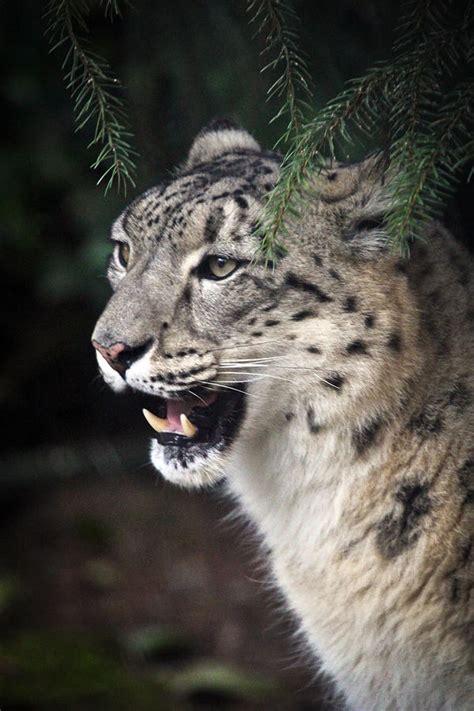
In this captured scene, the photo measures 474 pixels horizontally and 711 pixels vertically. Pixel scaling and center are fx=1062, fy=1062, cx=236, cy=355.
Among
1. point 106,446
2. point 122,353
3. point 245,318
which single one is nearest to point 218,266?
point 245,318

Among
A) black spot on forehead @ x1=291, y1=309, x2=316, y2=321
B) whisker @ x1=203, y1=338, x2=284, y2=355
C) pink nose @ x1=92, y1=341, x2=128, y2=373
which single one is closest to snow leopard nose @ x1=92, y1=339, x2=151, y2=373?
pink nose @ x1=92, y1=341, x2=128, y2=373

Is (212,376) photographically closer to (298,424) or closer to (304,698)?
(298,424)

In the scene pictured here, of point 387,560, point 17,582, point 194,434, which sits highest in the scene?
point 194,434

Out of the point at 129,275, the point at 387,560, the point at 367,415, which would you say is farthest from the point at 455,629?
the point at 129,275

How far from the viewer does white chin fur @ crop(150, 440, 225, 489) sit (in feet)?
11.2

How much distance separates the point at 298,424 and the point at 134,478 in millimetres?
4351

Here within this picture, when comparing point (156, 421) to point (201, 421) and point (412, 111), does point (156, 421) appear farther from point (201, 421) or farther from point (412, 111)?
point (412, 111)

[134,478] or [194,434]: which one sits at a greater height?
[194,434]

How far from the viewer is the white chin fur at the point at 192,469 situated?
11.2 feet

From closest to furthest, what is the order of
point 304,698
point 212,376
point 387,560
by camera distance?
point 212,376 < point 387,560 < point 304,698

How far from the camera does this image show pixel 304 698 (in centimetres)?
582

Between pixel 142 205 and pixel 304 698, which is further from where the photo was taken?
pixel 304 698

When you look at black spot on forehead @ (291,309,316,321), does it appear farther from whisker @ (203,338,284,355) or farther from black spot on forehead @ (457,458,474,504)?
black spot on forehead @ (457,458,474,504)

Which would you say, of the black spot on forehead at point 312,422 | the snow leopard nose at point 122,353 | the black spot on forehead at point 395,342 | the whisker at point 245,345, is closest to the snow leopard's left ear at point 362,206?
the black spot on forehead at point 395,342
